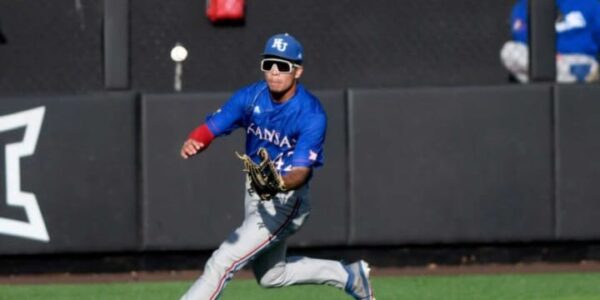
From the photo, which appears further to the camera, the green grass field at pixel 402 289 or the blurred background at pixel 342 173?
the blurred background at pixel 342 173

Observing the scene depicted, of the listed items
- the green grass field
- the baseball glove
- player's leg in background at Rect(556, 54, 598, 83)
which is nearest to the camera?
the baseball glove

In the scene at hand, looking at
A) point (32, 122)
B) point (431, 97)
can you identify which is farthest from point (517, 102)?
point (32, 122)

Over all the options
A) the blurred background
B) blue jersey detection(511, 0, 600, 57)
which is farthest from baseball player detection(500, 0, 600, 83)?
the blurred background

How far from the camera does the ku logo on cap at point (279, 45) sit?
23.3 feet

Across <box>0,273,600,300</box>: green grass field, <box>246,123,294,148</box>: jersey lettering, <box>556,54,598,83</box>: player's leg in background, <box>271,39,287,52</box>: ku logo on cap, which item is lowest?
<box>0,273,600,300</box>: green grass field

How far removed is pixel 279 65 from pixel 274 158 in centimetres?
52

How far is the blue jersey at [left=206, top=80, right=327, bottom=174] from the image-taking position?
712cm

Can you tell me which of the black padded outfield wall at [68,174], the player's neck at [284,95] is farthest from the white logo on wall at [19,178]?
the player's neck at [284,95]

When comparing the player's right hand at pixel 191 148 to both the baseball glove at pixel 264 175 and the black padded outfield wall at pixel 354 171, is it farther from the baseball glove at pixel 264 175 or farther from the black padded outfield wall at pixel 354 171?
the black padded outfield wall at pixel 354 171

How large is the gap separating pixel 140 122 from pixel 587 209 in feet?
10.6

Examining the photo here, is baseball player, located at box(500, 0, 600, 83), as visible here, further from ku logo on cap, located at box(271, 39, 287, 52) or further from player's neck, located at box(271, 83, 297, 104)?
ku logo on cap, located at box(271, 39, 287, 52)

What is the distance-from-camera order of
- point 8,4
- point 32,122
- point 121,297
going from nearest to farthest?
point 121,297 < point 32,122 < point 8,4

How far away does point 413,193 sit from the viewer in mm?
10109

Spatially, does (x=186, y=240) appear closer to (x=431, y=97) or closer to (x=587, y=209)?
(x=431, y=97)
